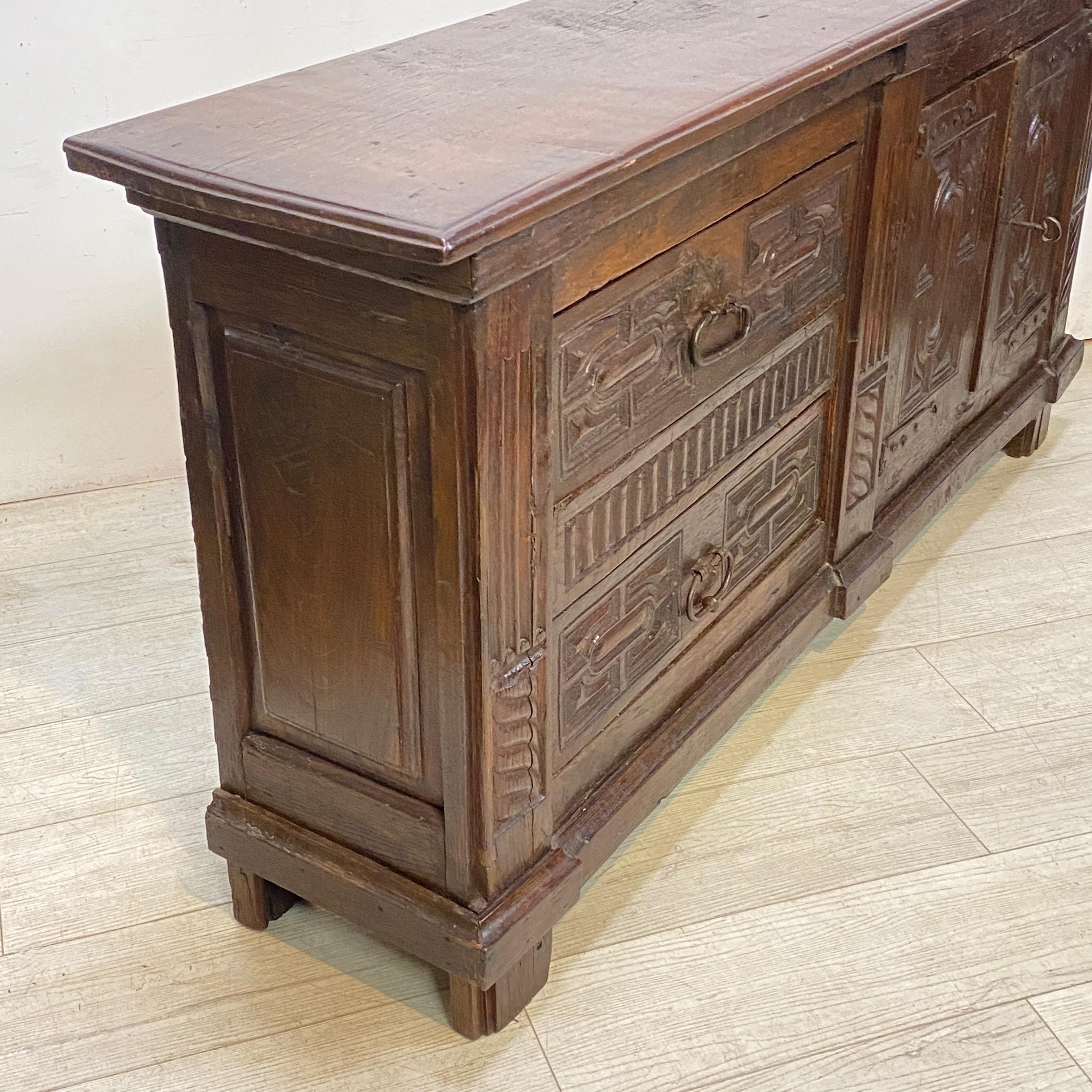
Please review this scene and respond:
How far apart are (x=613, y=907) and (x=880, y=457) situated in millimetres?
767

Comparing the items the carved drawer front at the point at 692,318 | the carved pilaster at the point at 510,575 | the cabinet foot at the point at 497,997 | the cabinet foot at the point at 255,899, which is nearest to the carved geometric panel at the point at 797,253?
the carved drawer front at the point at 692,318

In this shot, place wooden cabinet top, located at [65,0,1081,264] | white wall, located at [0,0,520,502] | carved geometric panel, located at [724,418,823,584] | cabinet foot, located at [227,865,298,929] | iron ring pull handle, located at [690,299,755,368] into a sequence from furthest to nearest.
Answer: white wall, located at [0,0,520,502], carved geometric panel, located at [724,418,823,584], cabinet foot, located at [227,865,298,929], iron ring pull handle, located at [690,299,755,368], wooden cabinet top, located at [65,0,1081,264]

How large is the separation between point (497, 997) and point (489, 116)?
87 centimetres

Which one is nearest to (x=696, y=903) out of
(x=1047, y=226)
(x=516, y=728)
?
(x=516, y=728)

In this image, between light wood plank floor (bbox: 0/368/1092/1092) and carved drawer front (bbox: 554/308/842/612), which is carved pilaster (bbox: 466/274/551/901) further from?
light wood plank floor (bbox: 0/368/1092/1092)

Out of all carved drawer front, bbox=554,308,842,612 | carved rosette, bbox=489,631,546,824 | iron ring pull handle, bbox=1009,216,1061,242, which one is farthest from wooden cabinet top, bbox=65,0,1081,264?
iron ring pull handle, bbox=1009,216,1061,242

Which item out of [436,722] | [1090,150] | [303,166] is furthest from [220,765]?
[1090,150]

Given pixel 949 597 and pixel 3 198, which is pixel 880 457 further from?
pixel 3 198

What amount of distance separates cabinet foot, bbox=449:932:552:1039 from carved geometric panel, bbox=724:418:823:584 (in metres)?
0.52

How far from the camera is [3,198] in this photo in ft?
7.52

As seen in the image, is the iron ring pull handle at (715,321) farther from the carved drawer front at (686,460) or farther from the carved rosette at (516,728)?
the carved rosette at (516,728)

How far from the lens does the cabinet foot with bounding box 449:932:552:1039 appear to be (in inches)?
57.1

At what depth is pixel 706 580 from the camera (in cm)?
165

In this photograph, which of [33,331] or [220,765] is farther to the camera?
[33,331]
